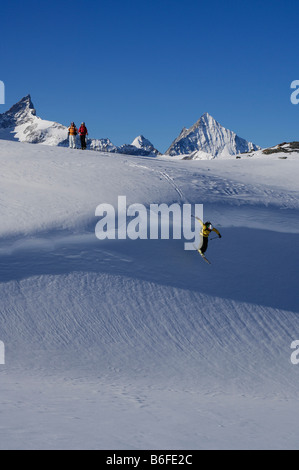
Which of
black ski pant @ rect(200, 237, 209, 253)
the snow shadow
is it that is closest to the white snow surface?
the snow shadow

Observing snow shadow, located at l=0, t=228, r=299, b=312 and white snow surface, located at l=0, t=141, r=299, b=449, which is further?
snow shadow, located at l=0, t=228, r=299, b=312

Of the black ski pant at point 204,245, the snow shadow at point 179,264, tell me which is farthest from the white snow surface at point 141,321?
the black ski pant at point 204,245

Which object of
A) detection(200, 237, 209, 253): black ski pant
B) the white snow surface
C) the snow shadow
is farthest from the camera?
detection(200, 237, 209, 253): black ski pant

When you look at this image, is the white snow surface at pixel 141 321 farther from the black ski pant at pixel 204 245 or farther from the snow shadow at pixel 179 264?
the black ski pant at pixel 204 245

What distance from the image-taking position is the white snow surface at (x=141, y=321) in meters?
6.46

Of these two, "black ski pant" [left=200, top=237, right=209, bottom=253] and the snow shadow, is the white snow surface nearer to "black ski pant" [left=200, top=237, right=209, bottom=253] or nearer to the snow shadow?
the snow shadow

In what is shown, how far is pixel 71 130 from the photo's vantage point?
2333 centimetres

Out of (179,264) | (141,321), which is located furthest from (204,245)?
(141,321)

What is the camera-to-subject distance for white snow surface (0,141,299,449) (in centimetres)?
646

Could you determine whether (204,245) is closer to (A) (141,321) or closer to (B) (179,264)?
(B) (179,264)

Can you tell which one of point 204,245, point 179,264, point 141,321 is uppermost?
point 204,245

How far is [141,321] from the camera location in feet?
36.7

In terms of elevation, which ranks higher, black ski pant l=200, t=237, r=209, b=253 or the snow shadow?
black ski pant l=200, t=237, r=209, b=253

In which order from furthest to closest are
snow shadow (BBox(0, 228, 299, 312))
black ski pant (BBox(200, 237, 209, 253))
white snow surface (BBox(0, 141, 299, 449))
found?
black ski pant (BBox(200, 237, 209, 253)), snow shadow (BBox(0, 228, 299, 312)), white snow surface (BBox(0, 141, 299, 449))
